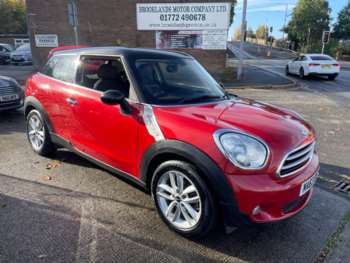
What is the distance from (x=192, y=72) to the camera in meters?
3.80

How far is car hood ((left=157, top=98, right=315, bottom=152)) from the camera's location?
255cm

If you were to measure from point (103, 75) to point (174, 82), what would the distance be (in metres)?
0.86

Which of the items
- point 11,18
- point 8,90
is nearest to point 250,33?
point 11,18

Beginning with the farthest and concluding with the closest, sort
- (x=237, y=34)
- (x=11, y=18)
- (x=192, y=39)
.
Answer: (x=237, y=34) < (x=11, y=18) < (x=192, y=39)

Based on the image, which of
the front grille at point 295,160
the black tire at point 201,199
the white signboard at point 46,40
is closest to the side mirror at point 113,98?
the black tire at point 201,199

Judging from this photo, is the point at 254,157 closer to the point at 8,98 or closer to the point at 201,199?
the point at 201,199

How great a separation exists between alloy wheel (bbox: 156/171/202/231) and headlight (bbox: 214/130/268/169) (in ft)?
Answer: 1.49

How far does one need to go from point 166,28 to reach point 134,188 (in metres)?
14.5

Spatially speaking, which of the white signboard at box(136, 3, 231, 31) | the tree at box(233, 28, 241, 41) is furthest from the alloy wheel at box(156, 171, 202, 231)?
the tree at box(233, 28, 241, 41)

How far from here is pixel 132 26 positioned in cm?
1723

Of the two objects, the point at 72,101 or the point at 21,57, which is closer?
the point at 72,101

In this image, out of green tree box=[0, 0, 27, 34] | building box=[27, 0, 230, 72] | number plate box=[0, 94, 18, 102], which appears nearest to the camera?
number plate box=[0, 94, 18, 102]

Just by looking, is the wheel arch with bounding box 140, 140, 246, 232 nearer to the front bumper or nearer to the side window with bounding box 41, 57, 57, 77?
the front bumper

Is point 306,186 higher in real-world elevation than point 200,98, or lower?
lower
